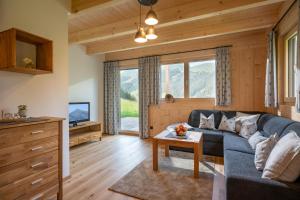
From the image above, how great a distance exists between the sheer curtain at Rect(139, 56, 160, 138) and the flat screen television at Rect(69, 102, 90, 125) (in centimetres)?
145

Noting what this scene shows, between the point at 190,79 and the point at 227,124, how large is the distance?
152 centimetres

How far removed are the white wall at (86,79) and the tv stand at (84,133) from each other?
568 millimetres

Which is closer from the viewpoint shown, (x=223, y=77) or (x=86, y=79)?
(x=223, y=77)

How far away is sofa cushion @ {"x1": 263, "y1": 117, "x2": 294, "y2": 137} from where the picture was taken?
2.37 meters

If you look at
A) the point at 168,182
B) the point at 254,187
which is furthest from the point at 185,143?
the point at 254,187

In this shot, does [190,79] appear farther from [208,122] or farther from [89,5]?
[89,5]

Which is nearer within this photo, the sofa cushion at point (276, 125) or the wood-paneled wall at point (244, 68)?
the sofa cushion at point (276, 125)

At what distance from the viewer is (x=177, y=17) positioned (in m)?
2.88

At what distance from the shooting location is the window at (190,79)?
4453 millimetres

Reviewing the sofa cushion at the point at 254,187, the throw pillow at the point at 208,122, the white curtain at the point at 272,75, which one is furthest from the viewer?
the throw pillow at the point at 208,122

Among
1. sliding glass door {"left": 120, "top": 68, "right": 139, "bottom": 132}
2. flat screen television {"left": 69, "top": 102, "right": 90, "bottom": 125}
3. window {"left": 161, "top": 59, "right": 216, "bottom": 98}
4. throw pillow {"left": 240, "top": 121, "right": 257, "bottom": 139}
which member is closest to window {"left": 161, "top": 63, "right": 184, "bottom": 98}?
window {"left": 161, "top": 59, "right": 216, "bottom": 98}

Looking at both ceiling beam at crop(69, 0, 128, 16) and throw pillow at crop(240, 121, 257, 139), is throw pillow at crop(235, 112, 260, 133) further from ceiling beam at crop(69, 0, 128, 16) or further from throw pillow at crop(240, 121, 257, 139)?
ceiling beam at crop(69, 0, 128, 16)

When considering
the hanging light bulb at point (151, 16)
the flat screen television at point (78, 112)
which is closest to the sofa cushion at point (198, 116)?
the hanging light bulb at point (151, 16)

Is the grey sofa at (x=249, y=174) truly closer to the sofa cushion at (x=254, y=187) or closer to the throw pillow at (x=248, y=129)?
the sofa cushion at (x=254, y=187)
